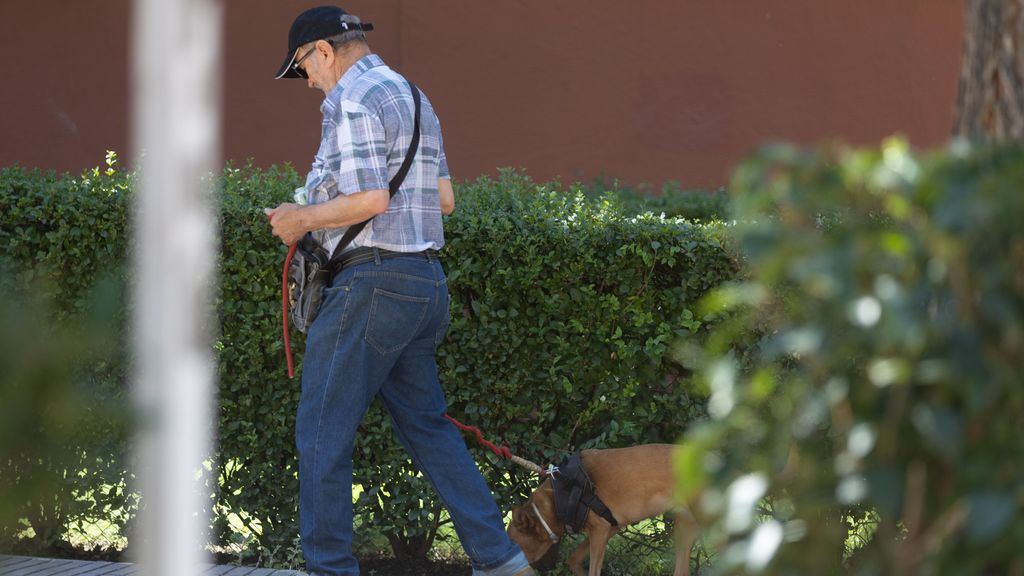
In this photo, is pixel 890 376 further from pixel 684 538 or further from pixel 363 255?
pixel 684 538

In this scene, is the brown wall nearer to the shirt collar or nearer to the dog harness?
the dog harness

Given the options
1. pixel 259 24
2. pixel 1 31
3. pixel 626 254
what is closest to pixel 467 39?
pixel 259 24

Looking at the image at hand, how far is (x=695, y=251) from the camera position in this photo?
4664 millimetres

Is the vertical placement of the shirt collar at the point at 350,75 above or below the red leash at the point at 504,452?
above

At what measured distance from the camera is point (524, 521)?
4.70 meters

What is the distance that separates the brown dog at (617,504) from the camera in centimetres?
446

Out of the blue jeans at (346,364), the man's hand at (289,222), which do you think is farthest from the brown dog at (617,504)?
the man's hand at (289,222)

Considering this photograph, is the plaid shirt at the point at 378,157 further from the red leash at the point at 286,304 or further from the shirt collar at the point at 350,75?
the red leash at the point at 286,304

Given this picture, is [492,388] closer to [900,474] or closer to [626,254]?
[626,254]

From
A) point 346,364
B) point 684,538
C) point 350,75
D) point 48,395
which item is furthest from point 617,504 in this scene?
point 48,395

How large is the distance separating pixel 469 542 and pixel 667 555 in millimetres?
1147

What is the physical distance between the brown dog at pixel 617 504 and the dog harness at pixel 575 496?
0.03 m

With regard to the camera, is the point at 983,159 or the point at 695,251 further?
the point at 695,251

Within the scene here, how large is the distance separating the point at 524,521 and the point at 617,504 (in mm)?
381
